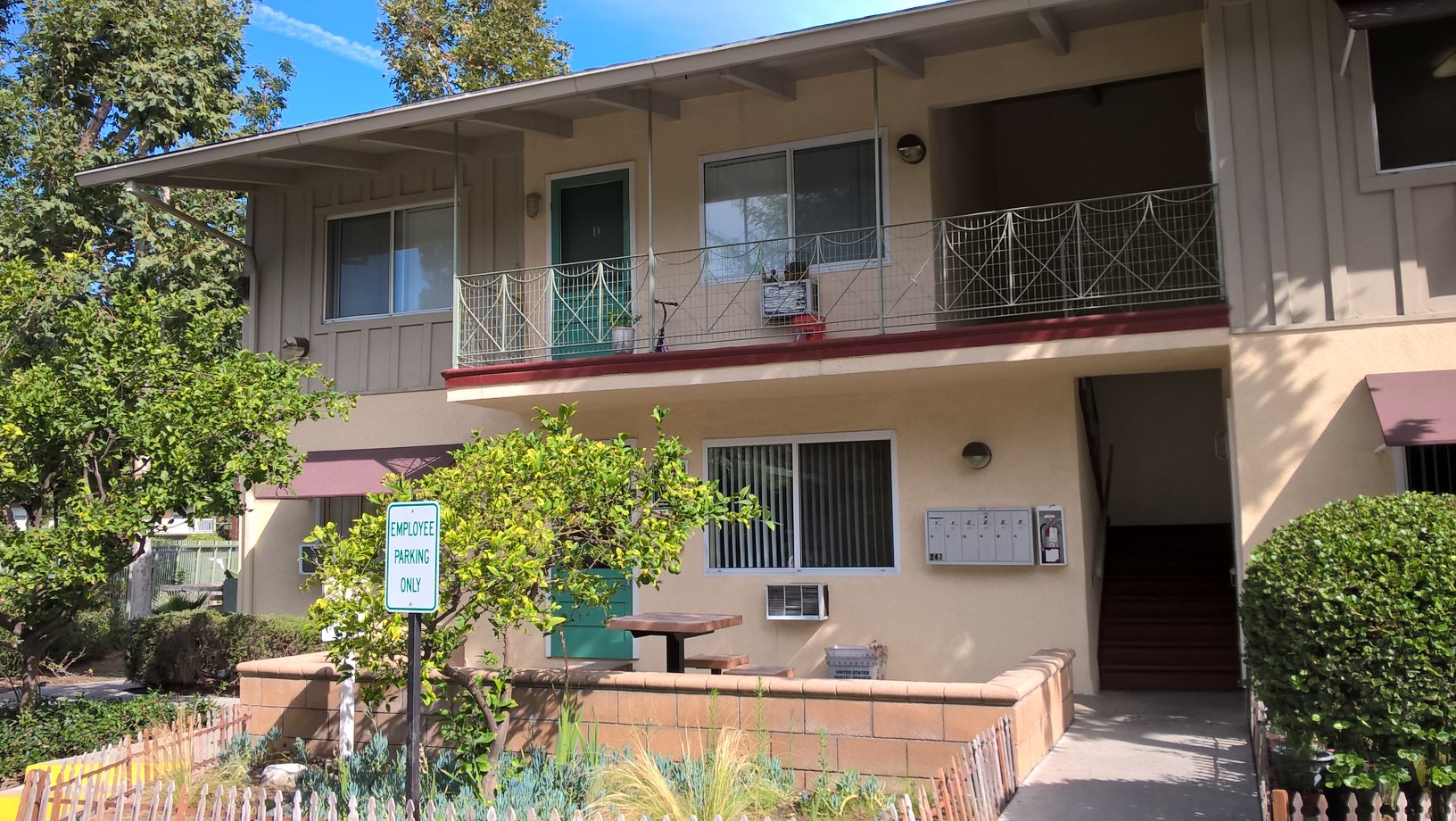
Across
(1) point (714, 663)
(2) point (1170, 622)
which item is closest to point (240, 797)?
(1) point (714, 663)

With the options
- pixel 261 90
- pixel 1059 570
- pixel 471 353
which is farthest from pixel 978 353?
pixel 261 90

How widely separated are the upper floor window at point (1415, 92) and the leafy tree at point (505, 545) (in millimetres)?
5950

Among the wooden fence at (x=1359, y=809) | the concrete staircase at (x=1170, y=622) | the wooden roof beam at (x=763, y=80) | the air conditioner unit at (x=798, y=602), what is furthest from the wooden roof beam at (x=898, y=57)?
the wooden fence at (x=1359, y=809)

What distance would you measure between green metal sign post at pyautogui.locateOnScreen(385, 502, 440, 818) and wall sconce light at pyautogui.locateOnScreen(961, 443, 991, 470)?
6467 millimetres

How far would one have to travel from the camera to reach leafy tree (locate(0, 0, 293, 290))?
19.9m

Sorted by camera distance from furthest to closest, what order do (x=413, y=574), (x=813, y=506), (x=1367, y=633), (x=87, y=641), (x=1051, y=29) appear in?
(x=87, y=641), (x=813, y=506), (x=1051, y=29), (x=413, y=574), (x=1367, y=633)

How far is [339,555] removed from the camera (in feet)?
Result: 22.7

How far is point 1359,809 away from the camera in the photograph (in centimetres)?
564

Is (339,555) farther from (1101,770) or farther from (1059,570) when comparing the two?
(1059,570)

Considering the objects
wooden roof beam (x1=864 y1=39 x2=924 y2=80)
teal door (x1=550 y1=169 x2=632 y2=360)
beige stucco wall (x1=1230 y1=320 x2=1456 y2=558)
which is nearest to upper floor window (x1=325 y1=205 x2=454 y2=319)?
teal door (x1=550 y1=169 x2=632 y2=360)

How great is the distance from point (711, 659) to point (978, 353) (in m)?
3.45

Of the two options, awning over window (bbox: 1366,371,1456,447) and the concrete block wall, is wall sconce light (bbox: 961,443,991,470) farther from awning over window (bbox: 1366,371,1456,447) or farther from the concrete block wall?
awning over window (bbox: 1366,371,1456,447)

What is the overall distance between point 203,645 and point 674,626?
7.59 meters

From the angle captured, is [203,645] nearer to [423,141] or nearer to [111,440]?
[111,440]
